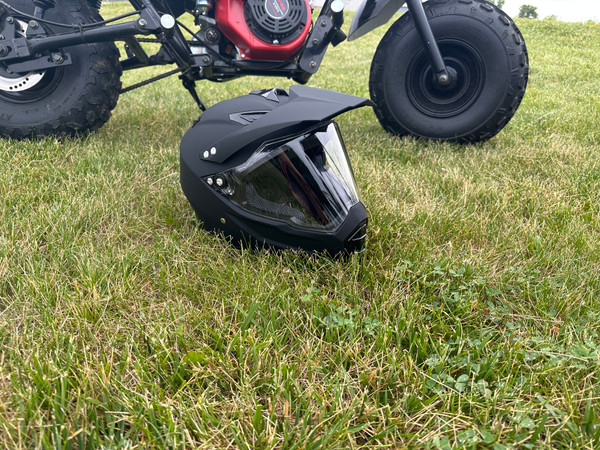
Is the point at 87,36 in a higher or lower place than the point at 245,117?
higher

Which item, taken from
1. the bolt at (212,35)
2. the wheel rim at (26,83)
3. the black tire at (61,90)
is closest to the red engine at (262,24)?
the bolt at (212,35)

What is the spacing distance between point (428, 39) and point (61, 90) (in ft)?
7.68

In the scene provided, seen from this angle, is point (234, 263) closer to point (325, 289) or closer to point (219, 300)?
point (219, 300)

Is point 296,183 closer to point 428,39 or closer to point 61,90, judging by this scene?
point 428,39

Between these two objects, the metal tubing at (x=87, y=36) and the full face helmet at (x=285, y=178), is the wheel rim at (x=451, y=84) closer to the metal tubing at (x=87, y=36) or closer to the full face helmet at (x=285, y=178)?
the full face helmet at (x=285, y=178)

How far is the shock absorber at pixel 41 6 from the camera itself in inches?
96.0

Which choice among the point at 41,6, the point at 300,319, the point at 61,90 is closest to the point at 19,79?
the point at 61,90

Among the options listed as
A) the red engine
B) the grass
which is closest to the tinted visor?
the grass

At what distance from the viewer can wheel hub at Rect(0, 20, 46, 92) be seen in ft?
8.12

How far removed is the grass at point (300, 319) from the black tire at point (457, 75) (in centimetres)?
62

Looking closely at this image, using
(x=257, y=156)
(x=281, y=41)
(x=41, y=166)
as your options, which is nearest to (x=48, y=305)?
(x=257, y=156)

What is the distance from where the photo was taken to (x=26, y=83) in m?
2.50

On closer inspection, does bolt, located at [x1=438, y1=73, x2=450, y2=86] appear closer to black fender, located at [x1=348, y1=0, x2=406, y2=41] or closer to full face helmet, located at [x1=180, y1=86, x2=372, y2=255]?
black fender, located at [x1=348, y1=0, x2=406, y2=41]

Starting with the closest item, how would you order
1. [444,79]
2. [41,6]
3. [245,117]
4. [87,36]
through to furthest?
1. [245,117]
2. [87,36]
3. [41,6]
4. [444,79]
